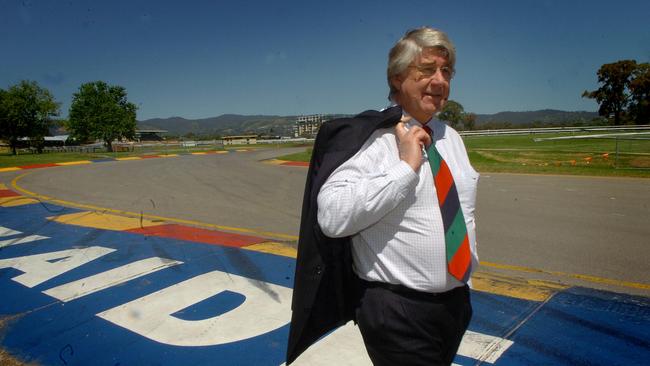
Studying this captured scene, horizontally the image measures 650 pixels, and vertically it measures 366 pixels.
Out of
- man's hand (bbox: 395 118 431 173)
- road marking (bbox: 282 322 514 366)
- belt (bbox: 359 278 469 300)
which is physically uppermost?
man's hand (bbox: 395 118 431 173)

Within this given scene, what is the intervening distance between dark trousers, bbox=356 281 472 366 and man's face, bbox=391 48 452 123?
2.36 feet

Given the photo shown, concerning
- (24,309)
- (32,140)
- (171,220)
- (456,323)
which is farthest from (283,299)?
(32,140)

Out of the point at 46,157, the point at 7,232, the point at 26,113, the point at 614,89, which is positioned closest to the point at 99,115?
the point at 26,113

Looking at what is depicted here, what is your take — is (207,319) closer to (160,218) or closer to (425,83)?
(425,83)

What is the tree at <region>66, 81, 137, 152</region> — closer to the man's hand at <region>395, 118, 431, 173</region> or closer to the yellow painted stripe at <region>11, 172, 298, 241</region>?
the yellow painted stripe at <region>11, 172, 298, 241</region>

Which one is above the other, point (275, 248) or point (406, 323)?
point (406, 323)

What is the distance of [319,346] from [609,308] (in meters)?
2.72

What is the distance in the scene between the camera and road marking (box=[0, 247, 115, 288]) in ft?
15.7

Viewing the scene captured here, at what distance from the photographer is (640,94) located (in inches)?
2066

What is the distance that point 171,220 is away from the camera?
26.3ft

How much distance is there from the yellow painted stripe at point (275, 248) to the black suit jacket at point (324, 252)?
3.93m

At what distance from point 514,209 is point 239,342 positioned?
22.9 ft

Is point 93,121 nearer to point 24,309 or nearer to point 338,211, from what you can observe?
point 24,309

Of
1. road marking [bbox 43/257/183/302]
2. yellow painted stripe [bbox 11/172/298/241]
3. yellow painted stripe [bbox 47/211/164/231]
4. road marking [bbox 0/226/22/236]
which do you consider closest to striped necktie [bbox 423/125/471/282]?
road marking [bbox 43/257/183/302]
